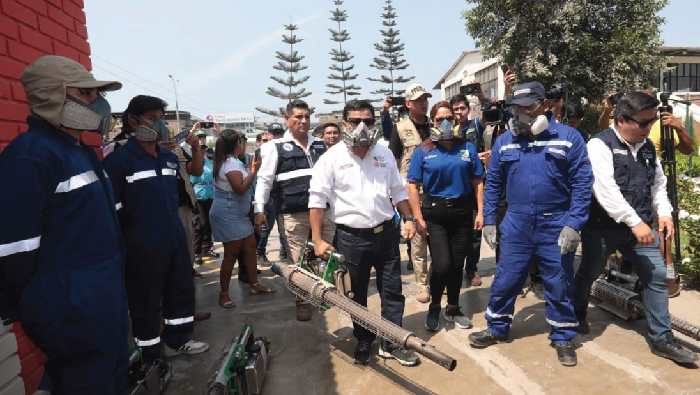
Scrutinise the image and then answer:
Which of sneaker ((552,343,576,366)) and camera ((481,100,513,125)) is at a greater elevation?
camera ((481,100,513,125))

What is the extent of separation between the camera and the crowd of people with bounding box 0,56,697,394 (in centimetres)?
186

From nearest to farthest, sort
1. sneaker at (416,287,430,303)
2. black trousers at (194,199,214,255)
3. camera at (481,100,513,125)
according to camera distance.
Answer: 1. camera at (481,100,513,125)
2. sneaker at (416,287,430,303)
3. black trousers at (194,199,214,255)

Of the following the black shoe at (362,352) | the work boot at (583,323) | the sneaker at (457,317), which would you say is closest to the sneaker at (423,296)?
the sneaker at (457,317)

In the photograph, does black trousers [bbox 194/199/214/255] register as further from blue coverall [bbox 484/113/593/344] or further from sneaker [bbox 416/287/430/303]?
blue coverall [bbox 484/113/593/344]

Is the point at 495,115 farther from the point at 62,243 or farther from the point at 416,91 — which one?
the point at 62,243

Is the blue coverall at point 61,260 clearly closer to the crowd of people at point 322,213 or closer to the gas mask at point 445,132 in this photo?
the crowd of people at point 322,213

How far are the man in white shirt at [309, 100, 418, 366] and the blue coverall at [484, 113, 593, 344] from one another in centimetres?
94

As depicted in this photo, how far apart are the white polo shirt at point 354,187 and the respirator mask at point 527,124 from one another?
1065 mm

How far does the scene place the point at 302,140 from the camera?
13.9 ft

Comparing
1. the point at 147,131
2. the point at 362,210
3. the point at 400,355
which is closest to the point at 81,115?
the point at 147,131

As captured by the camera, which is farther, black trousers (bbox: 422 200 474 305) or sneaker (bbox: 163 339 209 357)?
black trousers (bbox: 422 200 474 305)

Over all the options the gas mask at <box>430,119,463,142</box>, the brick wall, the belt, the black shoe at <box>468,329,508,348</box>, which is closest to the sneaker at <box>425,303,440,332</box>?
the black shoe at <box>468,329,508,348</box>

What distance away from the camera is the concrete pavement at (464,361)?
2809 millimetres

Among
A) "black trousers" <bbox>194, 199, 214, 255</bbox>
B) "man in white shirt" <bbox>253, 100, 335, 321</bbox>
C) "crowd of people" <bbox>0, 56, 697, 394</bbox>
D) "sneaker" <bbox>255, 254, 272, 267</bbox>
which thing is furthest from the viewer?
"sneaker" <bbox>255, 254, 272, 267</bbox>
